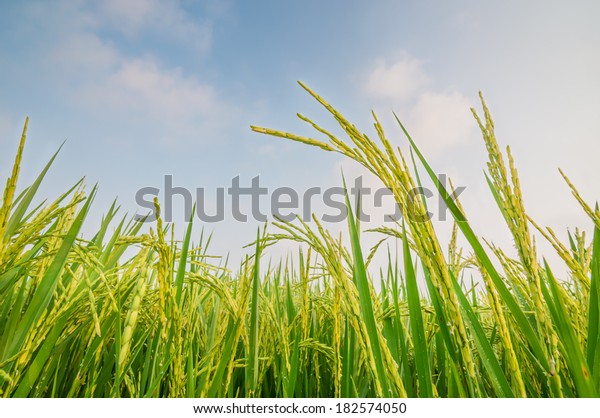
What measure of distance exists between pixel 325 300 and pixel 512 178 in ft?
4.81

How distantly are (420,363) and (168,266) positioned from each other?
2.29 ft

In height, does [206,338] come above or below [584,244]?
below

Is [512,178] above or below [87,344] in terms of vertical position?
above

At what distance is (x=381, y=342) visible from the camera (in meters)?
0.87

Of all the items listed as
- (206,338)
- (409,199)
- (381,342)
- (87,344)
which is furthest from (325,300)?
(409,199)

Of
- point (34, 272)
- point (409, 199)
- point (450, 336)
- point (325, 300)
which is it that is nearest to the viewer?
point (409, 199)

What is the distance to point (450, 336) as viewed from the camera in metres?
0.99
